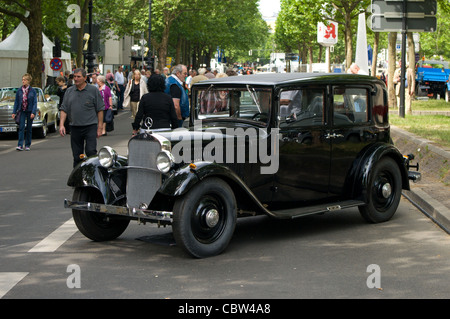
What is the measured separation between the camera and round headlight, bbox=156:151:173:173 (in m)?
7.31

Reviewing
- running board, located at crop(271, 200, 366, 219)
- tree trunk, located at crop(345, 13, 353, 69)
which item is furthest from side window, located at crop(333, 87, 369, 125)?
tree trunk, located at crop(345, 13, 353, 69)

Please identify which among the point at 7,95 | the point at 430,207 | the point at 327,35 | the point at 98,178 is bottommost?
the point at 430,207

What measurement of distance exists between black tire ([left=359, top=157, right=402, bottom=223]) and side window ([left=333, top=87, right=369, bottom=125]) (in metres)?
0.58

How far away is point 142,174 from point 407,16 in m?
13.5

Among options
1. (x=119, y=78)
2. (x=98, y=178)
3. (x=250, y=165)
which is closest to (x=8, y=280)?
(x=98, y=178)

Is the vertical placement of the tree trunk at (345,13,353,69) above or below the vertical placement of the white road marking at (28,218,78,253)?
above

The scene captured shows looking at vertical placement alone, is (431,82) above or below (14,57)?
below

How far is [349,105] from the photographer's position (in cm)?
910

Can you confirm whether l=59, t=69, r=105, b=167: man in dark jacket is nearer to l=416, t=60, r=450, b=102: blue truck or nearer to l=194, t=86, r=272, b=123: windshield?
l=194, t=86, r=272, b=123: windshield

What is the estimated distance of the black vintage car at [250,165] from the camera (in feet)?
24.0

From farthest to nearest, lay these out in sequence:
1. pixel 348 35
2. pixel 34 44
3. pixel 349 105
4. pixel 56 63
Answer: pixel 348 35, pixel 56 63, pixel 34 44, pixel 349 105

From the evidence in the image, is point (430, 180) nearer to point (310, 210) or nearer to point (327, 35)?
point (310, 210)

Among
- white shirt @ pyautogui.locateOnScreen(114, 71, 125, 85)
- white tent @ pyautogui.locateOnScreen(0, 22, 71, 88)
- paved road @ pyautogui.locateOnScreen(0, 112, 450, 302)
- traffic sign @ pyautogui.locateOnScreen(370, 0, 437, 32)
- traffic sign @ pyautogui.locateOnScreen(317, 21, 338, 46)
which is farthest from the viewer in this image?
white shirt @ pyautogui.locateOnScreen(114, 71, 125, 85)
